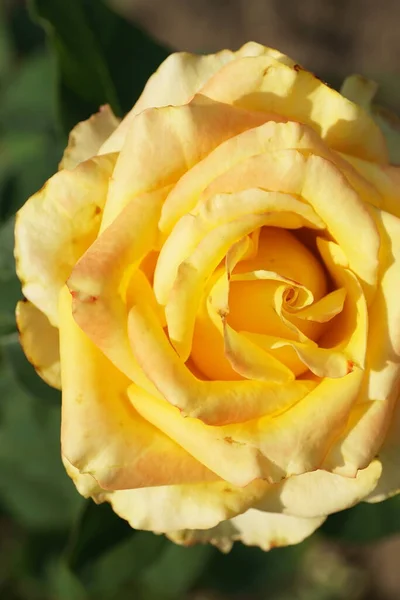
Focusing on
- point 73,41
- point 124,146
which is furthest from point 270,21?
point 124,146

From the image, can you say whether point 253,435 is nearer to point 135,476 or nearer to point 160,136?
point 135,476

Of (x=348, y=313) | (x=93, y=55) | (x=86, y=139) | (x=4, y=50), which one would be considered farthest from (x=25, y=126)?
(x=348, y=313)

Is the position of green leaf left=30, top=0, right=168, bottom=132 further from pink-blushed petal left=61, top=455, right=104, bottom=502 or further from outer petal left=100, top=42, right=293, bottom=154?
pink-blushed petal left=61, top=455, right=104, bottom=502

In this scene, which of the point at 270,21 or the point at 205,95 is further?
the point at 270,21

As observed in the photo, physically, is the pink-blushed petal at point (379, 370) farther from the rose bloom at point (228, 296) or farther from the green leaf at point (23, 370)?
the green leaf at point (23, 370)

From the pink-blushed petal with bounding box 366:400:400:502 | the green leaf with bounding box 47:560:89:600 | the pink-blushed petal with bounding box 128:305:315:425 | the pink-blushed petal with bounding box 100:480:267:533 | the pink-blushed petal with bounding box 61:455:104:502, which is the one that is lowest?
the green leaf with bounding box 47:560:89:600

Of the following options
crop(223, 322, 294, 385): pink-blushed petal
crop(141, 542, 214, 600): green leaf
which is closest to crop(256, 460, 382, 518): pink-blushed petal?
crop(223, 322, 294, 385): pink-blushed petal
